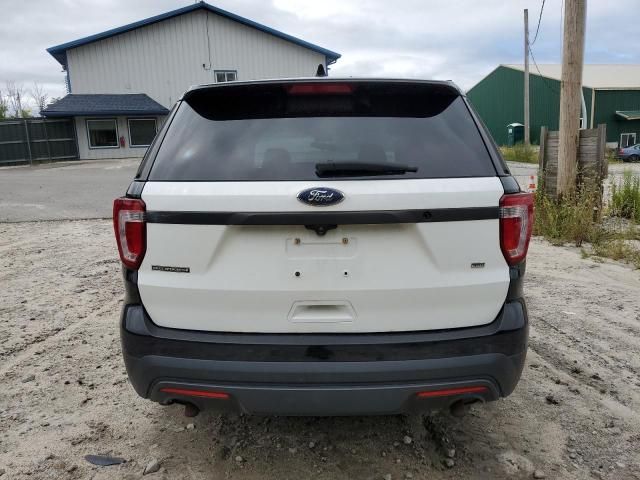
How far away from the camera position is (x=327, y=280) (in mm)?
2119

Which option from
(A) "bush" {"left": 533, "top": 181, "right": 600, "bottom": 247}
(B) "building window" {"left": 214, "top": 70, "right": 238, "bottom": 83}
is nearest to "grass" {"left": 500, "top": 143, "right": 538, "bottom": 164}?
(B) "building window" {"left": 214, "top": 70, "right": 238, "bottom": 83}

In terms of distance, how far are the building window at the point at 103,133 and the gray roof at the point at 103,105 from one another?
112cm

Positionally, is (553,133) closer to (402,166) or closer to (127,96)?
(402,166)

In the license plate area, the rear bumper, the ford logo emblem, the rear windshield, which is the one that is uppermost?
the rear windshield

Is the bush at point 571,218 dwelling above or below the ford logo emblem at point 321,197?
below

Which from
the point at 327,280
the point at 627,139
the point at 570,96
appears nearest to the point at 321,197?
the point at 327,280

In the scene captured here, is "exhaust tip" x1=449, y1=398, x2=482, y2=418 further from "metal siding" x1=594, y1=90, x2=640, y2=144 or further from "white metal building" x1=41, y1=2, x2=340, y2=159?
"metal siding" x1=594, y1=90, x2=640, y2=144

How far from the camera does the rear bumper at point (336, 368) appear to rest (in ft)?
6.86

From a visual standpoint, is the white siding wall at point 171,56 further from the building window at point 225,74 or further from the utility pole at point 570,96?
the utility pole at point 570,96

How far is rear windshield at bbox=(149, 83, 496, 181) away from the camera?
220 cm

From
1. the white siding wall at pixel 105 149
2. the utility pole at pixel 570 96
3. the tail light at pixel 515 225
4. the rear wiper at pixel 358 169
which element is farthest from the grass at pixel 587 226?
the white siding wall at pixel 105 149

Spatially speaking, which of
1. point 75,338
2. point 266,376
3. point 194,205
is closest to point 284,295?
point 266,376

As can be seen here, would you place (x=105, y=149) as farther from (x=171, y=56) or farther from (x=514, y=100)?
(x=514, y=100)

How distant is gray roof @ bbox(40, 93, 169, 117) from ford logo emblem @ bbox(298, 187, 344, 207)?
90.8ft
